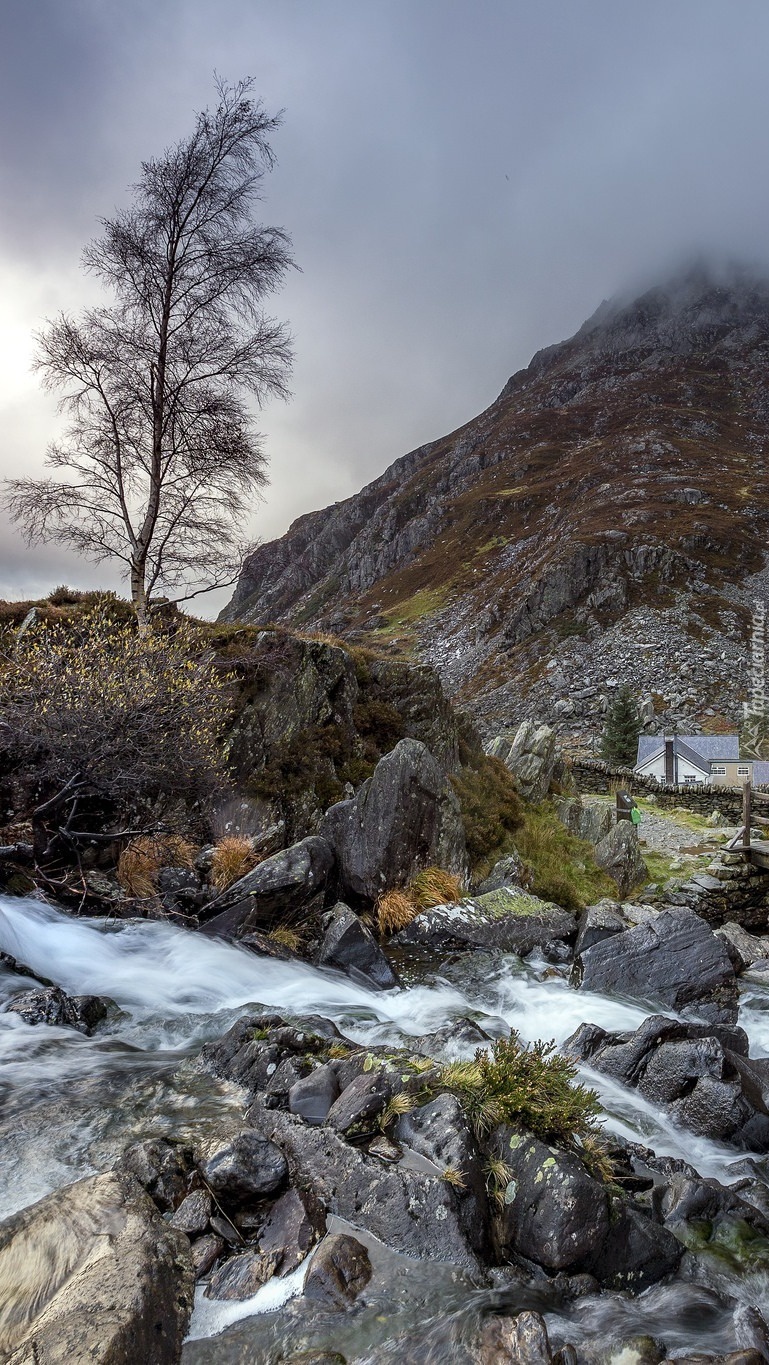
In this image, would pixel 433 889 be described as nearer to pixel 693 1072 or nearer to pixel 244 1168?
pixel 693 1072

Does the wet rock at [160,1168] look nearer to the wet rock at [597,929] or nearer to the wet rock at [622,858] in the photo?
the wet rock at [597,929]

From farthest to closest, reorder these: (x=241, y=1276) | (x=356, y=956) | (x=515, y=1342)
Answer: (x=356, y=956) → (x=241, y=1276) → (x=515, y=1342)

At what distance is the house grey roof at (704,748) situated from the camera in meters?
64.3

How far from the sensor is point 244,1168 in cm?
517

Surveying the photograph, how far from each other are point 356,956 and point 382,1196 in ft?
22.0

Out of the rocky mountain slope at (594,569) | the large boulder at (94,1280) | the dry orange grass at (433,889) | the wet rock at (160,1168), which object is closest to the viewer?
the large boulder at (94,1280)

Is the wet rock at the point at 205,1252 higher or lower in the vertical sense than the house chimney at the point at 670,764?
higher

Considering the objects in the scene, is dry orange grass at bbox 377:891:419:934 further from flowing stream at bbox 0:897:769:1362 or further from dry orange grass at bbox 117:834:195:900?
dry orange grass at bbox 117:834:195:900

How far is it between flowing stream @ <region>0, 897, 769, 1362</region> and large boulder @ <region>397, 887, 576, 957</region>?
61cm

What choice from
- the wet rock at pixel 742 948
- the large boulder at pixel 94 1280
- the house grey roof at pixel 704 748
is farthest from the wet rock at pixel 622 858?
the house grey roof at pixel 704 748

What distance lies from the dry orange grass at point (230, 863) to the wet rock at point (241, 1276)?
8788mm

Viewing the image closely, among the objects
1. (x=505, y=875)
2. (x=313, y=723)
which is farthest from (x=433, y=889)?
(x=313, y=723)

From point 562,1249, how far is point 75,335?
20741mm

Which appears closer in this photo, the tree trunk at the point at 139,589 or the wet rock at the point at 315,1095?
the wet rock at the point at 315,1095
